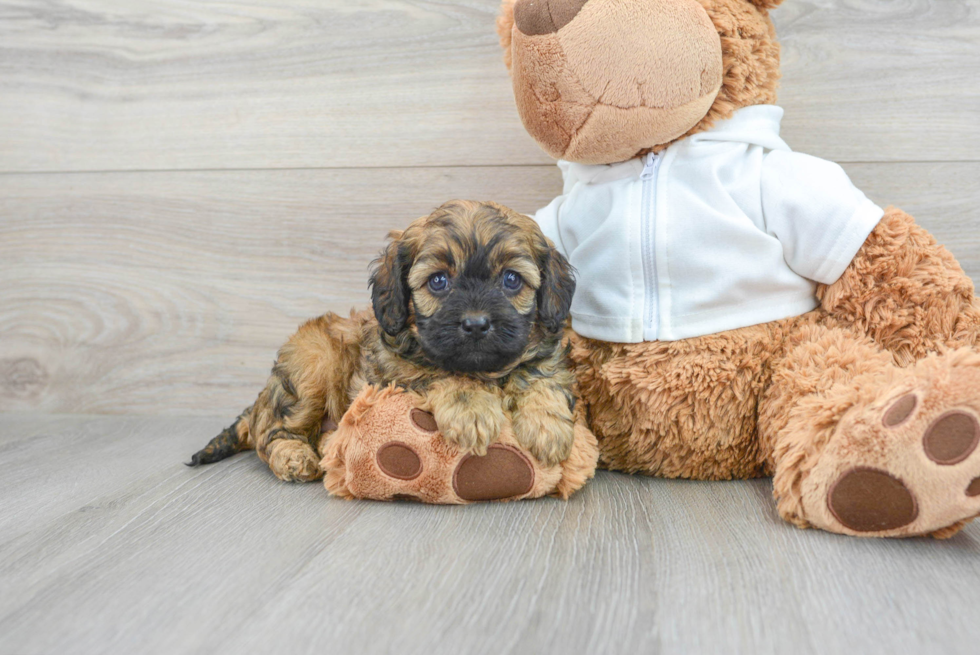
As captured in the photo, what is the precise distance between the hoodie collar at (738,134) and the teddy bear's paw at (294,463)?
101cm

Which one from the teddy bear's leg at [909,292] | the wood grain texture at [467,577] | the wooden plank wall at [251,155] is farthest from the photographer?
the wooden plank wall at [251,155]

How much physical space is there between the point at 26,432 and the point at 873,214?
2534 mm

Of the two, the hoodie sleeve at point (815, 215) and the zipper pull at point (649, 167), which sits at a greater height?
the zipper pull at point (649, 167)

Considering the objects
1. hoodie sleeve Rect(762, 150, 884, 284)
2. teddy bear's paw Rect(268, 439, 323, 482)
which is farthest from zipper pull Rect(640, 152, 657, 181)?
teddy bear's paw Rect(268, 439, 323, 482)

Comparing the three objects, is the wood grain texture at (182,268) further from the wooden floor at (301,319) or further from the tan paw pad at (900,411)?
the tan paw pad at (900,411)

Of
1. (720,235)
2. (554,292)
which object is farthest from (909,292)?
(554,292)

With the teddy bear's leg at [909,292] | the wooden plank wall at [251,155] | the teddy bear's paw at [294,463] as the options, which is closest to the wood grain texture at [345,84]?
the wooden plank wall at [251,155]

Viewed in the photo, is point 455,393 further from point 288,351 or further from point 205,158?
point 205,158

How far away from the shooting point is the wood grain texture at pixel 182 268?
2389 millimetres

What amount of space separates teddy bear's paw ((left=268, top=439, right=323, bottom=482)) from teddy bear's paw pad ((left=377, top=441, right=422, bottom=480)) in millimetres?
339

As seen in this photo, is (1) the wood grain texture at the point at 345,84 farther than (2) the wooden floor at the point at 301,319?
Yes

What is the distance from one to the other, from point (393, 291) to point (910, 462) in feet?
3.45

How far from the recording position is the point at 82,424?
2480mm

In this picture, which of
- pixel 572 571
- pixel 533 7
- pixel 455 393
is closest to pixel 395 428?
pixel 455 393
